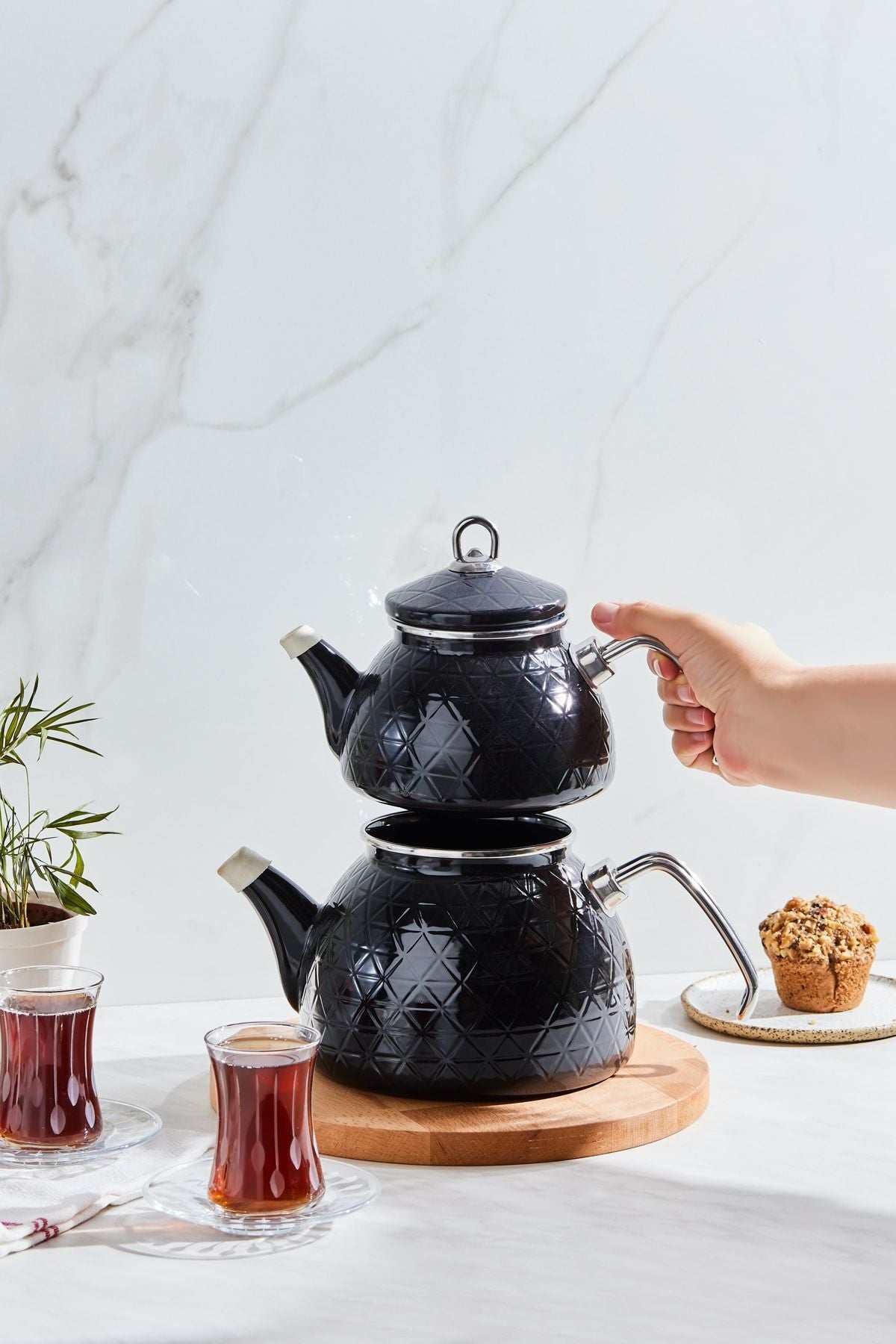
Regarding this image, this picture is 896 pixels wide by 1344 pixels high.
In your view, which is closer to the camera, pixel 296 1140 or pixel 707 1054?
pixel 296 1140

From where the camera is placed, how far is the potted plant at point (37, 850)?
3.95ft

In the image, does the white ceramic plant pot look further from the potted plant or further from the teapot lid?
the teapot lid

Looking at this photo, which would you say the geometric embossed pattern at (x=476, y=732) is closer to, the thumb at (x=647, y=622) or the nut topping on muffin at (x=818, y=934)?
the thumb at (x=647, y=622)

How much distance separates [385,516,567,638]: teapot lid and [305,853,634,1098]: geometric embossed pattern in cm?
17

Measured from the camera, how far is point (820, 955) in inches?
50.9

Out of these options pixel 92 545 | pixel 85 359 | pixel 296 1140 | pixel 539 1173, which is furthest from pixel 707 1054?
pixel 85 359

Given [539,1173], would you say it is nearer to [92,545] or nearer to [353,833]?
[353,833]

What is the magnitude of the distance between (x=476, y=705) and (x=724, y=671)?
25cm

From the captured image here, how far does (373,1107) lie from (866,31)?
113cm

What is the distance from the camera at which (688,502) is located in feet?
4.79

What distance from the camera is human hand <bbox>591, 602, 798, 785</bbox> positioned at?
1.15m

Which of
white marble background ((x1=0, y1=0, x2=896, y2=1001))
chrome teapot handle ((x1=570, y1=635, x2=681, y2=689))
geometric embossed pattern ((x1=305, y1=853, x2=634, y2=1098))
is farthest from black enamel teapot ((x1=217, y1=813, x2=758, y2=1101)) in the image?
white marble background ((x1=0, y1=0, x2=896, y2=1001))

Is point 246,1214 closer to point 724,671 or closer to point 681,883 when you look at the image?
point 681,883

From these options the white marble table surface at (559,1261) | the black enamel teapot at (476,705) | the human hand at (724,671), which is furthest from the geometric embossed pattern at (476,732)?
the white marble table surface at (559,1261)
